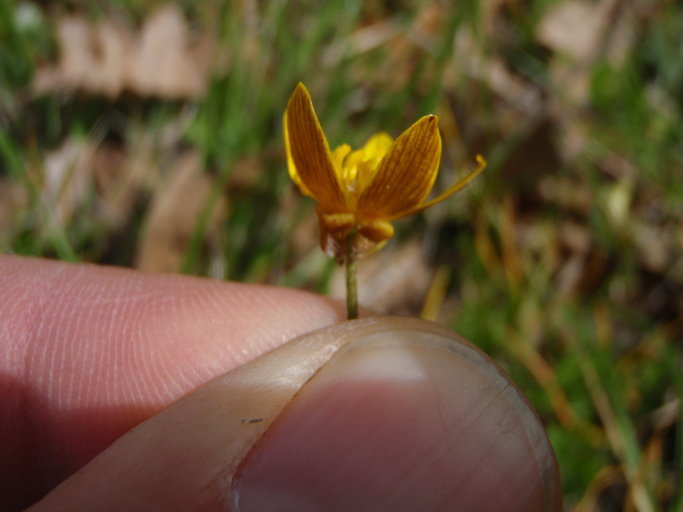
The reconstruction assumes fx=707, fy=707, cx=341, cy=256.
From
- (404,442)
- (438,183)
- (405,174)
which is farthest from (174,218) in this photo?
(404,442)

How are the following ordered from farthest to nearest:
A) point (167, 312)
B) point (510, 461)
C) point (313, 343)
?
point (167, 312), point (313, 343), point (510, 461)

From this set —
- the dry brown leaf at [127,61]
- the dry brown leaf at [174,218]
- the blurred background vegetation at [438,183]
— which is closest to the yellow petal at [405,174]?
the blurred background vegetation at [438,183]

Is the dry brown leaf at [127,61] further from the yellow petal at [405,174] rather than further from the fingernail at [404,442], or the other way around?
Answer: the fingernail at [404,442]

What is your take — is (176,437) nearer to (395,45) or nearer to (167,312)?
(167,312)

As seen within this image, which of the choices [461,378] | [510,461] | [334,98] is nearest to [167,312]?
[461,378]

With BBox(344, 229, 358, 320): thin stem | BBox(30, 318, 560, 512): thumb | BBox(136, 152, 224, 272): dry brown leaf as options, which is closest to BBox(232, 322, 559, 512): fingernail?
BBox(30, 318, 560, 512): thumb

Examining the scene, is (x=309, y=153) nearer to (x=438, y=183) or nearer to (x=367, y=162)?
(x=367, y=162)

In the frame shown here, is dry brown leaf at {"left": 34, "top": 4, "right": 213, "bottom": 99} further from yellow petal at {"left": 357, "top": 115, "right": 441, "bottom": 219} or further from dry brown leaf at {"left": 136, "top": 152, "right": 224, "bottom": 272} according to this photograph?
yellow petal at {"left": 357, "top": 115, "right": 441, "bottom": 219}
